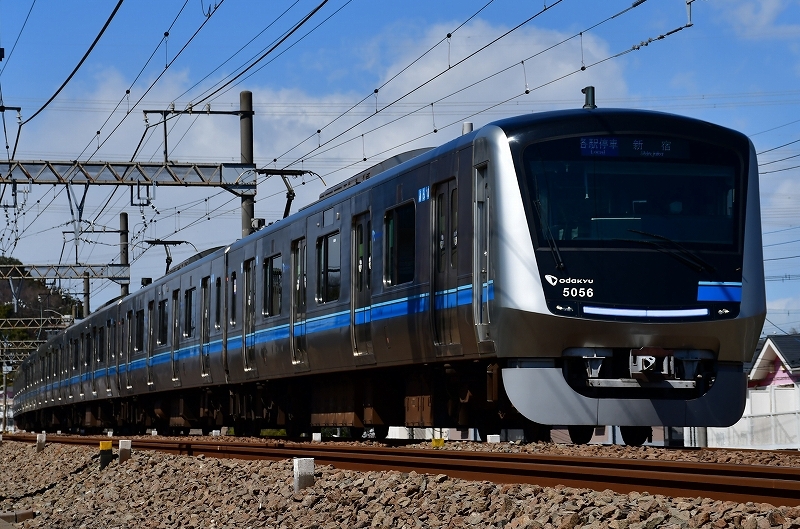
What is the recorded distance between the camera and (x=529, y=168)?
34.1ft

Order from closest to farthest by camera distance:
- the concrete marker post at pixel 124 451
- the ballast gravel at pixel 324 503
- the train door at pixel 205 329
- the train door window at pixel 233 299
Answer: the ballast gravel at pixel 324 503 < the concrete marker post at pixel 124 451 < the train door window at pixel 233 299 < the train door at pixel 205 329

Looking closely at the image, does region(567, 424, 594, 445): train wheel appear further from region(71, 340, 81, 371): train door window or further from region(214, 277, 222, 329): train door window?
region(71, 340, 81, 371): train door window

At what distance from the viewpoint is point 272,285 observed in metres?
16.9

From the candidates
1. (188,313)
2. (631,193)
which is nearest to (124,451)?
(188,313)

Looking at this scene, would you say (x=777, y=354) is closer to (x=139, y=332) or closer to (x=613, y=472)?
(x=139, y=332)

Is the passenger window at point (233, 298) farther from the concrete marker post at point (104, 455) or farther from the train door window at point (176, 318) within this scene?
the train door window at point (176, 318)

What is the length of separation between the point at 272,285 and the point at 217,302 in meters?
3.35

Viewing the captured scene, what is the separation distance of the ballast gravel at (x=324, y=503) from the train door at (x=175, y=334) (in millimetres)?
5995

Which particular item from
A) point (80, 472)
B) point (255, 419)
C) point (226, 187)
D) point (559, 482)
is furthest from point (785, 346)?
point (559, 482)

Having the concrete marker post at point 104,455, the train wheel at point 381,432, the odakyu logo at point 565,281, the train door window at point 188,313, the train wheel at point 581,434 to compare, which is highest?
the train door window at point 188,313

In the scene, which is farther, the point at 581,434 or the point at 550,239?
the point at 581,434

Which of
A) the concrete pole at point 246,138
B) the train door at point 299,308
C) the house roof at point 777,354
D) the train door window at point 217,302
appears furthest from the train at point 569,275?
the house roof at point 777,354

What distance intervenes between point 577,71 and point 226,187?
40.1 feet

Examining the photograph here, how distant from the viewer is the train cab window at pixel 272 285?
652 inches
